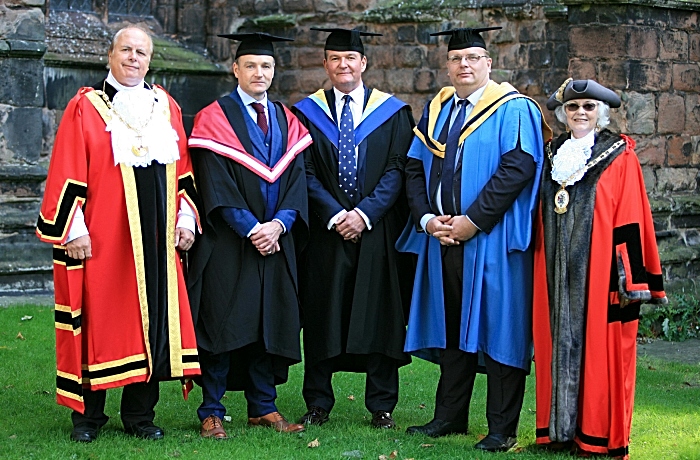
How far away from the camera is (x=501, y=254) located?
19.0 feet

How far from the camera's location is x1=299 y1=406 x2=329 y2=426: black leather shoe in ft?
20.6

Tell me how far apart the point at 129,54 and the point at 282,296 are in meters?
1.55

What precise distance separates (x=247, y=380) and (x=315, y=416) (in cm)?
45

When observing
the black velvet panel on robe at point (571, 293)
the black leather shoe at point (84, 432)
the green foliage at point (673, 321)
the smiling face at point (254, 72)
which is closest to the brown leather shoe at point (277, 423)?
the black leather shoe at point (84, 432)

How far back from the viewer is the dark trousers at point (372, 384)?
20.7 ft

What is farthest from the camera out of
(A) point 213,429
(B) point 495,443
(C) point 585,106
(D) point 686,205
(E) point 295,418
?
(D) point 686,205

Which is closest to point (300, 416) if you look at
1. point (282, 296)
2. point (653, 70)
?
point (282, 296)

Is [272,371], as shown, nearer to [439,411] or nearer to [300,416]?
[300,416]

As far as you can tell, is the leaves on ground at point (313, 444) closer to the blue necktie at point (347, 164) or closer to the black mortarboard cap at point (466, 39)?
the blue necktie at point (347, 164)

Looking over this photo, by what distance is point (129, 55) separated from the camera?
567cm

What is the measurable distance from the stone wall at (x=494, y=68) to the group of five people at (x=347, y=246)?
13.3ft

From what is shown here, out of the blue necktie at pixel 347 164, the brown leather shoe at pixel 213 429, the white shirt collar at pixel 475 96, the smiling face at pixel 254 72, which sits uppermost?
the smiling face at pixel 254 72

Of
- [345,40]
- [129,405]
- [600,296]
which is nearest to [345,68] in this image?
[345,40]

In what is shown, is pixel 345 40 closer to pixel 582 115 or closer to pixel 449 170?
pixel 449 170
